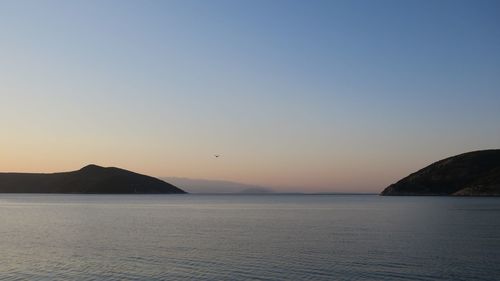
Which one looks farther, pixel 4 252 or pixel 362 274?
pixel 4 252

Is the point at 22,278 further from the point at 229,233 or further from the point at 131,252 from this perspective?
the point at 229,233

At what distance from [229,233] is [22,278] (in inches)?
1479

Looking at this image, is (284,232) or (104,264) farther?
(284,232)

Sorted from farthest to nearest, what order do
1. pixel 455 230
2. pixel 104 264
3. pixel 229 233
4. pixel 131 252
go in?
pixel 455 230
pixel 229 233
pixel 131 252
pixel 104 264

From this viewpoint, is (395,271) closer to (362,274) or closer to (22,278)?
(362,274)

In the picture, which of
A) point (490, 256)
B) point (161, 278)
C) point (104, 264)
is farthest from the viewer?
point (490, 256)

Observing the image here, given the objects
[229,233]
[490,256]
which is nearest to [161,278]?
[490,256]

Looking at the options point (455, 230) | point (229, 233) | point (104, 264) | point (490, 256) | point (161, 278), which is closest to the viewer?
point (161, 278)

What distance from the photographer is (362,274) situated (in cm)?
4009

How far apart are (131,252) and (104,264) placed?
810 centimetres

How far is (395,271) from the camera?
41.4 m

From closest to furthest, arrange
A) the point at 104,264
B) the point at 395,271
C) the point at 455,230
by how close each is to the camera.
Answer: the point at 395,271 → the point at 104,264 → the point at 455,230

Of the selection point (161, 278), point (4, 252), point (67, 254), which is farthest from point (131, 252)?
point (161, 278)

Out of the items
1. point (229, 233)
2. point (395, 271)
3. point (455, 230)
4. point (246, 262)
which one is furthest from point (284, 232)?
point (395, 271)
